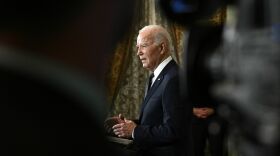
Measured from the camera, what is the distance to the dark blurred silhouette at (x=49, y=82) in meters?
0.35

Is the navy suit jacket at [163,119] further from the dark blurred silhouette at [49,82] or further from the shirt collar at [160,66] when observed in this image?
the dark blurred silhouette at [49,82]

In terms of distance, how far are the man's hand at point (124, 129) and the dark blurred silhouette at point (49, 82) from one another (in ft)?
5.98

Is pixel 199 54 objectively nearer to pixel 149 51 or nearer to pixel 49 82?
pixel 49 82

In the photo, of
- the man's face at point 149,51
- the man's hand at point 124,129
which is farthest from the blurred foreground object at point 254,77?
the man's face at point 149,51

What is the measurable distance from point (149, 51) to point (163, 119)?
1.40ft

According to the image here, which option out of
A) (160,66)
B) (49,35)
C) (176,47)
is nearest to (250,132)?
(49,35)

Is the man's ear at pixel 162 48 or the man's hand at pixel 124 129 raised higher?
the man's ear at pixel 162 48

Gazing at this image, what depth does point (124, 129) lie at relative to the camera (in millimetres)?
2219

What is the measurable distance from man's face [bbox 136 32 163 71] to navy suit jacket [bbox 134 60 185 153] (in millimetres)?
207

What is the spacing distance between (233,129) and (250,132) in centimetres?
13

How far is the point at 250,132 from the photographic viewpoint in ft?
2.25

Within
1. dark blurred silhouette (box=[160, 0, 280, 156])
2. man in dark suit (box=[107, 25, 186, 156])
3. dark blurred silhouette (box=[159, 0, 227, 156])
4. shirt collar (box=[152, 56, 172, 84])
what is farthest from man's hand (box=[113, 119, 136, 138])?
dark blurred silhouette (box=[160, 0, 280, 156])

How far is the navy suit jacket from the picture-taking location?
212cm

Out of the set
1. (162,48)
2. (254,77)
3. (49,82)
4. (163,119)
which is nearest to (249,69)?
(254,77)
